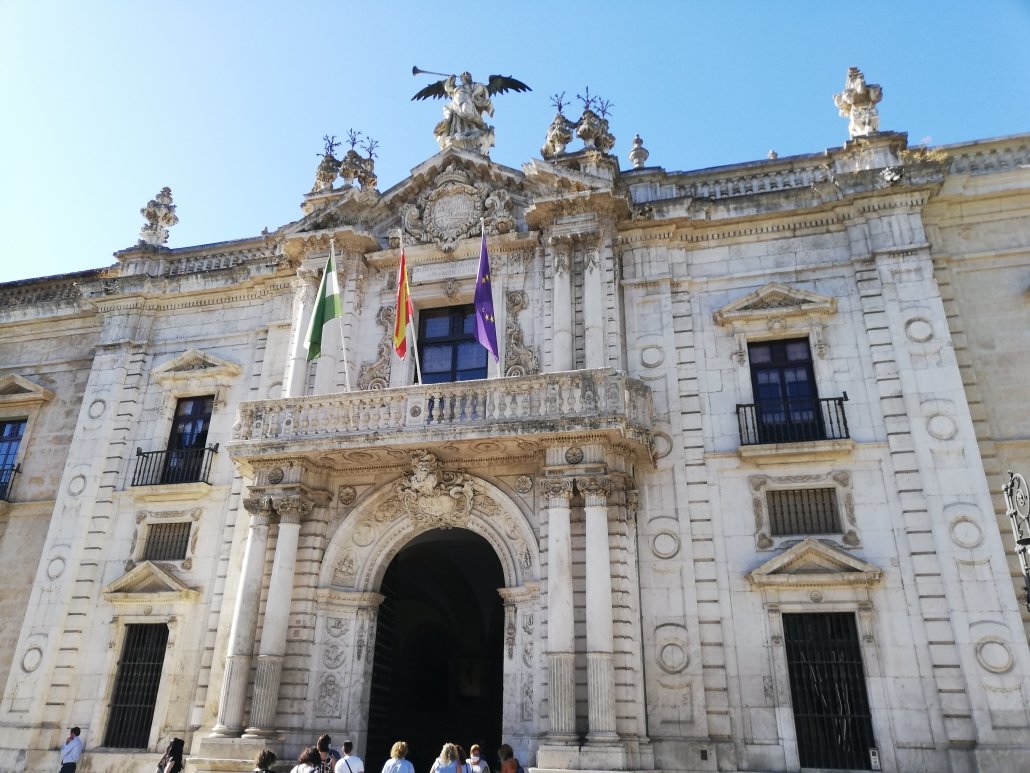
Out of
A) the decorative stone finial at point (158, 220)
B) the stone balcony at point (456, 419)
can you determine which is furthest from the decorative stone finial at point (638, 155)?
the decorative stone finial at point (158, 220)

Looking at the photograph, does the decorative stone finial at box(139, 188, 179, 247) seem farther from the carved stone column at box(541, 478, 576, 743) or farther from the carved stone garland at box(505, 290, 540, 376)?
the carved stone column at box(541, 478, 576, 743)

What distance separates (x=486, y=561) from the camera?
770 inches

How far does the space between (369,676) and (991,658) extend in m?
10.2

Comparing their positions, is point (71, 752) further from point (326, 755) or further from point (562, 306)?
point (562, 306)

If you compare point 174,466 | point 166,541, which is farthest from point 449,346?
point 166,541

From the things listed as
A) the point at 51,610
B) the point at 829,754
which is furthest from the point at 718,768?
the point at 51,610

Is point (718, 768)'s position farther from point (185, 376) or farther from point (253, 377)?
point (185, 376)

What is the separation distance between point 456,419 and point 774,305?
6.70m

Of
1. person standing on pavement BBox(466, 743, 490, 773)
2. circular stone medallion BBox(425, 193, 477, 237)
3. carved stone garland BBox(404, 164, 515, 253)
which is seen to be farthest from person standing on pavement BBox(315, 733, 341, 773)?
circular stone medallion BBox(425, 193, 477, 237)

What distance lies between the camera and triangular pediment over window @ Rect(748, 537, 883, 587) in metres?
12.8

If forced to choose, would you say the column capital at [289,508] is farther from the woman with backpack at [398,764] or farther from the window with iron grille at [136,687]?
the woman with backpack at [398,764]

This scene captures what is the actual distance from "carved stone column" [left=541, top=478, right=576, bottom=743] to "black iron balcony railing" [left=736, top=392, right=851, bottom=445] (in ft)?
12.3

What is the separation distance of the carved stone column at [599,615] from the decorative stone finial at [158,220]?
14.0 meters

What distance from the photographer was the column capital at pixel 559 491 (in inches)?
518
